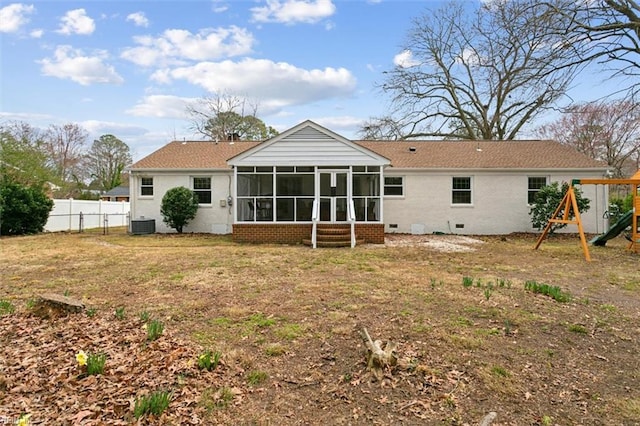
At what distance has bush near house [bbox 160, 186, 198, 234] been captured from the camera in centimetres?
1580

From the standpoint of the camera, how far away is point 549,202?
15180 mm

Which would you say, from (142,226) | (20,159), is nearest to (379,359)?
(142,226)

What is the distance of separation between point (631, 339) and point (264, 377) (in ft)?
14.0

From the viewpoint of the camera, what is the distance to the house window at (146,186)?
17047 millimetres

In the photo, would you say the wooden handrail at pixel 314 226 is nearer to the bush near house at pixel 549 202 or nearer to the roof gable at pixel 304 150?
the roof gable at pixel 304 150

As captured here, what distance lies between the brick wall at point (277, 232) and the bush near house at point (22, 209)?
9959 millimetres

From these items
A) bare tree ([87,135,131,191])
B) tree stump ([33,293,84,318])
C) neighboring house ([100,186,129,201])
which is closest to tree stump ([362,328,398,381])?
tree stump ([33,293,84,318])

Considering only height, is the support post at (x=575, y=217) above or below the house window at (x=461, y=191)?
below

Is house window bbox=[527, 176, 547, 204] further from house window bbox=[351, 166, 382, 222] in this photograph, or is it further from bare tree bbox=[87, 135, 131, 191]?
bare tree bbox=[87, 135, 131, 191]

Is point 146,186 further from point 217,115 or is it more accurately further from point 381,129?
point 217,115

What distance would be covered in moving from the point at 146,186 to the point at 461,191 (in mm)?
14530

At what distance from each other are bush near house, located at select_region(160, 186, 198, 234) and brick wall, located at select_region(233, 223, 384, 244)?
3.74 metres

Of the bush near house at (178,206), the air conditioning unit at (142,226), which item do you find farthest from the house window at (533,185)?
the air conditioning unit at (142,226)

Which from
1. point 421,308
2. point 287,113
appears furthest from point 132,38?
point 287,113
